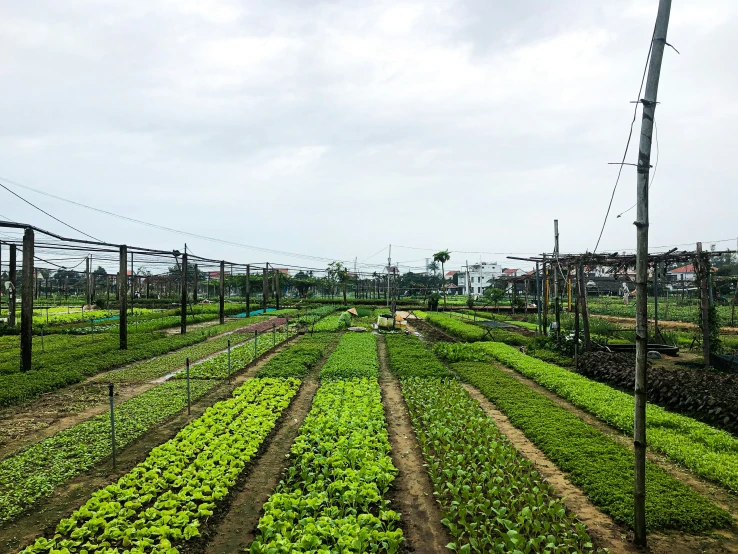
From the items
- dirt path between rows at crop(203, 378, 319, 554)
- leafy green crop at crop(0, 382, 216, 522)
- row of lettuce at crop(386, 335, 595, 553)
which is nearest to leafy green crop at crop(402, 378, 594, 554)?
row of lettuce at crop(386, 335, 595, 553)

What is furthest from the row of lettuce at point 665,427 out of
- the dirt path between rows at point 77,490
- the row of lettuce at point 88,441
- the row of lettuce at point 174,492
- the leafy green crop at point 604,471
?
the row of lettuce at point 88,441

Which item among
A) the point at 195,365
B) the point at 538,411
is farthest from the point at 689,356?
the point at 195,365

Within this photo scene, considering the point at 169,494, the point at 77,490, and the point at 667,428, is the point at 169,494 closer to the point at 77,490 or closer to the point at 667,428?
the point at 77,490

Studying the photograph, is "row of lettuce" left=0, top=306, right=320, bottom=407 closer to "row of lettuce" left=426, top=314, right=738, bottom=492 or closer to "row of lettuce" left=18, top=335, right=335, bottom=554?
"row of lettuce" left=18, top=335, right=335, bottom=554

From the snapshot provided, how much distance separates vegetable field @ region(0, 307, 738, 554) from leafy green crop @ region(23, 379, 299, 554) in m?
0.03

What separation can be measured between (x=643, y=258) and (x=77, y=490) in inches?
298

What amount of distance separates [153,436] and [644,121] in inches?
347

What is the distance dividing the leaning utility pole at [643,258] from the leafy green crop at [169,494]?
188 inches

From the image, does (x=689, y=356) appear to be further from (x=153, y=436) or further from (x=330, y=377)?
(x=153, y=436)

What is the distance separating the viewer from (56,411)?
10031 mm

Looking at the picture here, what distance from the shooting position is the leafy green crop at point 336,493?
189 inches

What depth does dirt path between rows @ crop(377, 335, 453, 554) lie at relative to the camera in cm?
513

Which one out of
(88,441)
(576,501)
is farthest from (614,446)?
(88,441)

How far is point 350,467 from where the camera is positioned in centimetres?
680
